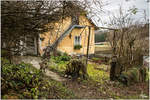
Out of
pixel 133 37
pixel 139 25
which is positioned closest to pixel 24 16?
A: pixel 133 37

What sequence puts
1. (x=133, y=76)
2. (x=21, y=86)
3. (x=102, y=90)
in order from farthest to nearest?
(x=133, y=76) < (x=102, y=90) < (x=21, y=86)

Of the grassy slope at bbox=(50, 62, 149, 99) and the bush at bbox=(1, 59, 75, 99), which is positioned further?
the grassy slope at bbox=(50, 62, 149, 99)

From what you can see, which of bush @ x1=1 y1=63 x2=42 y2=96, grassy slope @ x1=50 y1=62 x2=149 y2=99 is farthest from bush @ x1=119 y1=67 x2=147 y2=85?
bush @ x1=1 y1=63 x2=42 y2=96

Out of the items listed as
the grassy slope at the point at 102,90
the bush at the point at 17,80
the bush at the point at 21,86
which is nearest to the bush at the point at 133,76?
the grassy slope at the point at 102,90

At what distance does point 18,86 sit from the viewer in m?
2.44

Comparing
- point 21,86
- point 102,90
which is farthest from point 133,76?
point 21,86

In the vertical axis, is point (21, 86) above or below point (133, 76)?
above

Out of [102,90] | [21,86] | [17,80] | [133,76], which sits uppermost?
[17,80]

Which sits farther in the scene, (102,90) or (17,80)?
(102,90)

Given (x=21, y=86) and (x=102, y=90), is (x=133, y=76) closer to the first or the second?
(x=102, y=90)

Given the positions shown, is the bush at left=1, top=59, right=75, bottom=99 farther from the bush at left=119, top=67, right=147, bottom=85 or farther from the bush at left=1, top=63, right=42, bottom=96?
the bush at left=119, top=67, right=147, bottom=85

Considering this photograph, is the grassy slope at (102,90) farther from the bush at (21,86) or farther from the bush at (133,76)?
the bush at (21,86)

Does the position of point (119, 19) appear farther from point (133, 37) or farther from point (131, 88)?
point (131, 88)

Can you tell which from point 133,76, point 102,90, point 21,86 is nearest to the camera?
point 21,86
